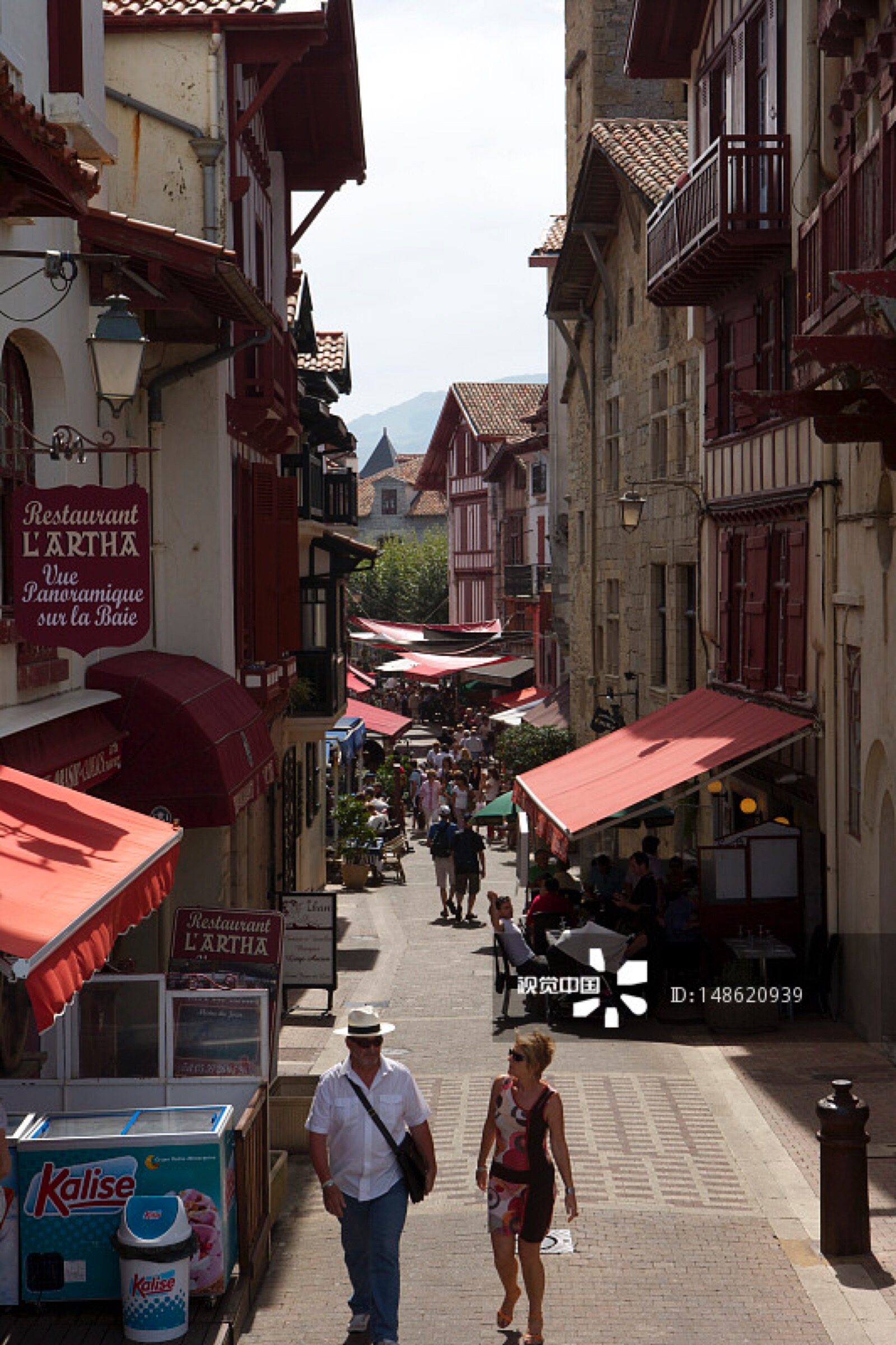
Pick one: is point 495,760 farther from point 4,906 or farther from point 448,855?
point 4,906

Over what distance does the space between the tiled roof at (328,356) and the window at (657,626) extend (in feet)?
19.6

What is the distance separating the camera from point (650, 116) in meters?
34.4

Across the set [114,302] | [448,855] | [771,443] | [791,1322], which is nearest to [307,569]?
[448,855]

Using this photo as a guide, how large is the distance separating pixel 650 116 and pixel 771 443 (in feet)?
56.3

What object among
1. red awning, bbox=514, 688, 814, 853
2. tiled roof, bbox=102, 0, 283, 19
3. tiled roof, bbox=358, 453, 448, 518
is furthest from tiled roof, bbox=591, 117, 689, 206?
tiled roof, bbox=358, 453, 448, 518

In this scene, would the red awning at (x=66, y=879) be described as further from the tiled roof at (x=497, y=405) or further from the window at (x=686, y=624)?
the tiled roof at (x=497, y=405)

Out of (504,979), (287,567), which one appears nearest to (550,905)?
(504,979)

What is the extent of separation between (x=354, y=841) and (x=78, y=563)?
2056 cm

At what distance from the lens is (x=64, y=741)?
12266mm

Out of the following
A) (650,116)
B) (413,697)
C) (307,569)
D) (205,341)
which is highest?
(650,116)

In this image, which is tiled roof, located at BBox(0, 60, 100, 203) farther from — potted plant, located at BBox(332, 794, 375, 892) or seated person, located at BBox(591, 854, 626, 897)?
potted plant, located at BBox(332, 794, 375, 892)

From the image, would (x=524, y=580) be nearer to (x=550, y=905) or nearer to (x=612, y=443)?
(x=612, y=443)

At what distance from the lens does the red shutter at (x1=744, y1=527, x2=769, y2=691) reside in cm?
1938

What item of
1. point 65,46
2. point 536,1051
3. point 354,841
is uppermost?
point 65,46
